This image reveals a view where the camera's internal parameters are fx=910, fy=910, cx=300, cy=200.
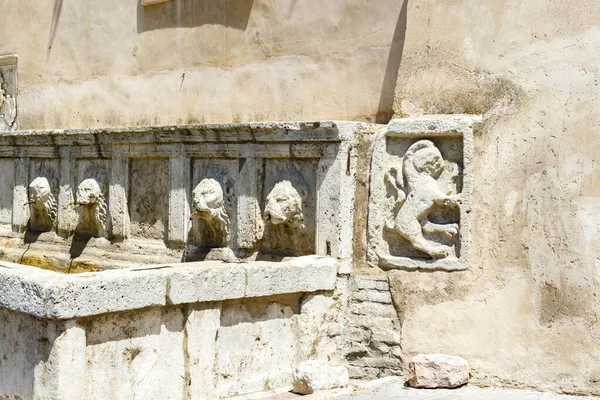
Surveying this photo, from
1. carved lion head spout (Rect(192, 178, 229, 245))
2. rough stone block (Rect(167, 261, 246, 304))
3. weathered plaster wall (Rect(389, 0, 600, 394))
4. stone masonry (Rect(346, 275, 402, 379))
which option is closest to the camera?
rough stone block (Rect(167, 261, 246, 304))

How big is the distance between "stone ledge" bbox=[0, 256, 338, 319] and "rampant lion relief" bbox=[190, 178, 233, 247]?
126 cm

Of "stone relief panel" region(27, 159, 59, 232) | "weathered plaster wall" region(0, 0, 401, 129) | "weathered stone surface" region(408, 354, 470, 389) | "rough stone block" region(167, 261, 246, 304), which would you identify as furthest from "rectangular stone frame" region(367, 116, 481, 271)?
"stone relief panel" region(27, 159, 59, 232)

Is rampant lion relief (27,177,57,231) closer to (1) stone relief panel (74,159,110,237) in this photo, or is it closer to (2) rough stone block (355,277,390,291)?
(1) stone relief panel (74,159,110,237)

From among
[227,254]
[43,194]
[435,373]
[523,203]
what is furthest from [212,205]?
[43,194]

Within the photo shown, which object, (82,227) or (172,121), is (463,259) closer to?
(172,121)

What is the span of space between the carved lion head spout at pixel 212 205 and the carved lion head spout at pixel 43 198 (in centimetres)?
255

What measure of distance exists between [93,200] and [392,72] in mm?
3415

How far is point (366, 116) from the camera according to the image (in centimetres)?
746

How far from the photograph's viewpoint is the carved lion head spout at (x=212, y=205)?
7.66m

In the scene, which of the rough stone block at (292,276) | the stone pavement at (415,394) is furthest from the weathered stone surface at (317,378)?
the rough stone block at (292,276)

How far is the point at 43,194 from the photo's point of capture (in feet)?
31.7

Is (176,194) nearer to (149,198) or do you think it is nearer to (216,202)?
(149,198)

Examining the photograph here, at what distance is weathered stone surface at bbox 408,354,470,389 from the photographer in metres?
6.29

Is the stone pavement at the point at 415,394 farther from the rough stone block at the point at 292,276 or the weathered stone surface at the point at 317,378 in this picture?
the rough stone block at the point at 292,276
